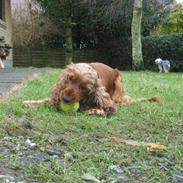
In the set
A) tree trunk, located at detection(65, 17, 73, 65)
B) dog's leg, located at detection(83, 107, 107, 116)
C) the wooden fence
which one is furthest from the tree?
dog's leg, located at detection(83, 107, 107, 116)

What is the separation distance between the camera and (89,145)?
2896 mm

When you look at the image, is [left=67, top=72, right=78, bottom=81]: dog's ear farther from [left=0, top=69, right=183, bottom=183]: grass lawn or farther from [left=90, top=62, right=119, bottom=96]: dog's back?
[left=90, top=62, right=119, bottom=96]: dog's back

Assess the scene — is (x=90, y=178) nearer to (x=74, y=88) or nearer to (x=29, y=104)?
(x=74, y=88)

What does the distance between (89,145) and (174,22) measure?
19.6m

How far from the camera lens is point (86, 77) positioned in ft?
13.8

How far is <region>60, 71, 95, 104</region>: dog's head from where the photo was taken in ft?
13.3

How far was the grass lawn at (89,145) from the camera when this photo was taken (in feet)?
7.52

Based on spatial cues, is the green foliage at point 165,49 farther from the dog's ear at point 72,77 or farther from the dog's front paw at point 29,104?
the dog's ear at point 72,77

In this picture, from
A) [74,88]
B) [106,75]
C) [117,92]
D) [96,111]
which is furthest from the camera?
[117,92]

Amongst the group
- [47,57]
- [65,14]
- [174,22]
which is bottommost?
[47,57]

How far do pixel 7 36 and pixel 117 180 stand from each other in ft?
52.0

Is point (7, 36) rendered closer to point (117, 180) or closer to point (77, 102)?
point (77, 102)

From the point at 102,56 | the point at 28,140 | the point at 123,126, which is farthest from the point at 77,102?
the point at 102,56

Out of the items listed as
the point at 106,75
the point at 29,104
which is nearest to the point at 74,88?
the point at 29,104
